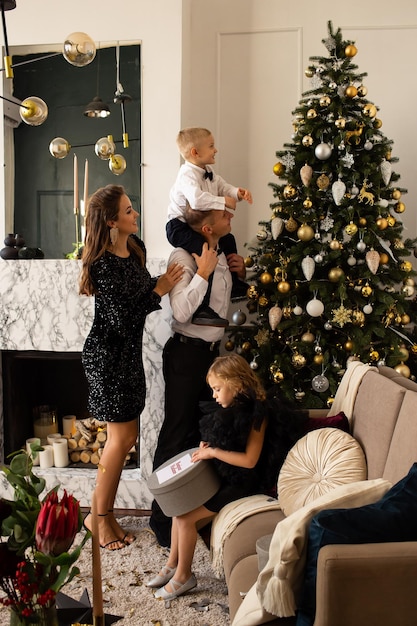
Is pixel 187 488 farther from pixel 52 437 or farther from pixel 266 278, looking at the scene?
pixel 52 437

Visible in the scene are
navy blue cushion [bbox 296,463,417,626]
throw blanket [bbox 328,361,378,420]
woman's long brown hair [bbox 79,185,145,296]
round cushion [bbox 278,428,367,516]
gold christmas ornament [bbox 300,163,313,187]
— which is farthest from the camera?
gold christmas ornament [bbox 300,163,313,187]

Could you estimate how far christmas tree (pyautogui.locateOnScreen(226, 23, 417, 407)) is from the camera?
342cm

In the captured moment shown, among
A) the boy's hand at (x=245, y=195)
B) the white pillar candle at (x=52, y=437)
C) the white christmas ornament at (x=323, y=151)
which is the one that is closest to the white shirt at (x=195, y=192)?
the boy's hand at (x=245, y=195)

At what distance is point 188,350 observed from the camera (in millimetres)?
3297

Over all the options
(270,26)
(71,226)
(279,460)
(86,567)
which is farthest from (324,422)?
(270,26)

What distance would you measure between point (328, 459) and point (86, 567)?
1.36m

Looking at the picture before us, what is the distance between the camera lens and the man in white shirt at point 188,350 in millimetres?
3232

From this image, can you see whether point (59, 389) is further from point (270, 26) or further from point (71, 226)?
point (270, 26)

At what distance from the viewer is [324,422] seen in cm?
264

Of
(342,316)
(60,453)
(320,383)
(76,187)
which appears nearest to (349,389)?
(320,383)

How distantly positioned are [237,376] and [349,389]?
1.66 feet

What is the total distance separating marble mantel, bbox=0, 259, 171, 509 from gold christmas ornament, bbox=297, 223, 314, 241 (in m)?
0.91

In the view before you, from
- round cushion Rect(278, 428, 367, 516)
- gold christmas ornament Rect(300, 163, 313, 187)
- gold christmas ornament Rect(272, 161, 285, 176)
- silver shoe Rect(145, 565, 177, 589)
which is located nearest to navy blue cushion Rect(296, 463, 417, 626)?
round cushion Rect(278, 428, 367, 516)

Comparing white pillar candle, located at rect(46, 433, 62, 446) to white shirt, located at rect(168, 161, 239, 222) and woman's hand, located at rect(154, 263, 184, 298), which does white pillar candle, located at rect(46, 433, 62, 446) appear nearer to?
woman's hand, located at rect(154, 263, 184, 298)
